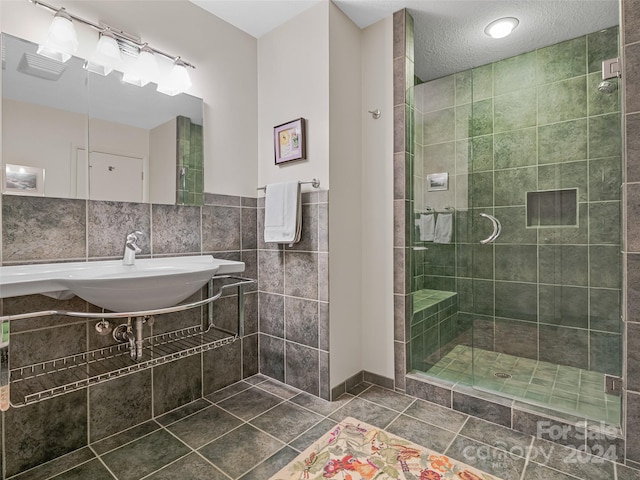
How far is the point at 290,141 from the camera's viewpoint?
201 centimetres

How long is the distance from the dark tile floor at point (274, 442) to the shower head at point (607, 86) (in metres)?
1.60

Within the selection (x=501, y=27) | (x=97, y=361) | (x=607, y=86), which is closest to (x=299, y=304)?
(x=97, y=361)

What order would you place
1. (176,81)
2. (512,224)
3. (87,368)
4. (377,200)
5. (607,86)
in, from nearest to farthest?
(87,368), (607,86), (176,81), (512,224), (377,200)

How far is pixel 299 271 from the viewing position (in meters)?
1.97

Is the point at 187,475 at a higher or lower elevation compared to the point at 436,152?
lower

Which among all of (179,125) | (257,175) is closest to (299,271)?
(257,175)

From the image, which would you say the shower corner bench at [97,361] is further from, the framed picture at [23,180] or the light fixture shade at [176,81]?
the light fixture shade at [176,81]

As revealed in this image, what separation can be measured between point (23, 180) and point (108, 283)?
63 centimetres

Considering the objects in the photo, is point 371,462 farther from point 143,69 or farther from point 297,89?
point 143,69

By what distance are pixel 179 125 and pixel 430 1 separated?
5.17ft

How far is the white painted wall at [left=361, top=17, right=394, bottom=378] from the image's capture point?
201 centimetres

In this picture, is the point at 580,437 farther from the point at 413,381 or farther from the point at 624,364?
the point at 413,381

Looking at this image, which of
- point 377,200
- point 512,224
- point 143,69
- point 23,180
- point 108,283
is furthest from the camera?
point 377,200

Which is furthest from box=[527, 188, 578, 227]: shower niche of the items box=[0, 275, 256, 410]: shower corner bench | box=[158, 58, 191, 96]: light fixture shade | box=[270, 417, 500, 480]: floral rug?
box=[158, 58, 191, 96]: light fixture shade
